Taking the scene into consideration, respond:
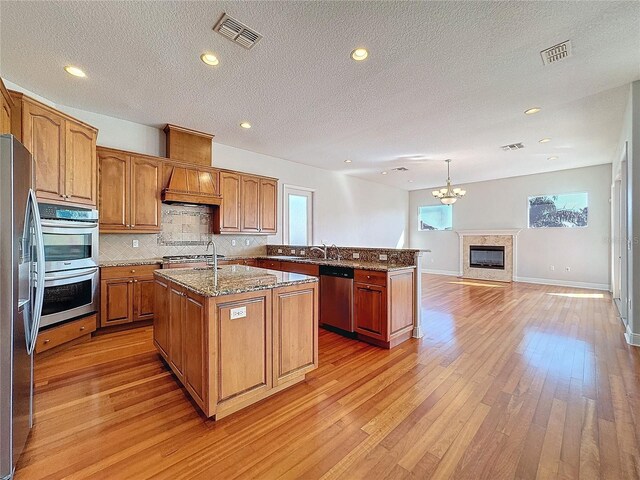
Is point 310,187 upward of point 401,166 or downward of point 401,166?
downward

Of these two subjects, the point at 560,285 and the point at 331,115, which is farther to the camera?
the point at 560,285

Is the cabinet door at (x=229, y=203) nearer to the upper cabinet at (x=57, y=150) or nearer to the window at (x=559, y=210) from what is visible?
the upper cabinet at (x=57, y=150)

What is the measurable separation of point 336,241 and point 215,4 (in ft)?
19.2

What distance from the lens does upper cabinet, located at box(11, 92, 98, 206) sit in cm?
266

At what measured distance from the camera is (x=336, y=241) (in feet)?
24.5

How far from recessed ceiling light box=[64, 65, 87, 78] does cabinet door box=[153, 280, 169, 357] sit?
7.51 ft

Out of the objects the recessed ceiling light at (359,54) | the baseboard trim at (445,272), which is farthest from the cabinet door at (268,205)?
the baseboard trim at (445,272)

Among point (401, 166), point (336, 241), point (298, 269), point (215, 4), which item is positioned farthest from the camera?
point (336, 241)

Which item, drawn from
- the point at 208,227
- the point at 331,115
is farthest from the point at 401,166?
the point at 208,227

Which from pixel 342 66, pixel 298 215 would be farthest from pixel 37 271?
pixel 298 215

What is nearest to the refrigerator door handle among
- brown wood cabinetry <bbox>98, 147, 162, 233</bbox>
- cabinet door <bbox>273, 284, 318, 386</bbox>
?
cabinet door <bbox>273, 284, 318, 386</bbox>

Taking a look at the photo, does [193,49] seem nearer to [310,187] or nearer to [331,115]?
[331,115]

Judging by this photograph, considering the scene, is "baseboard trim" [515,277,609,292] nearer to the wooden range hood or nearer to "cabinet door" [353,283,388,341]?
"cabinet door" [353,283,388,341]

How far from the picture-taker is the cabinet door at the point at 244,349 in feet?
6.15
